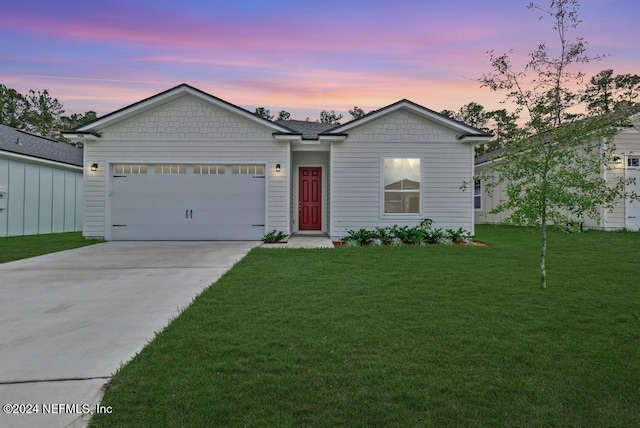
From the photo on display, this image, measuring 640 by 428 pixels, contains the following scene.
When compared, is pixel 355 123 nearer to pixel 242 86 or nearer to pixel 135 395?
pixel 242 86

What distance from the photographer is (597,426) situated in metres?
1.87

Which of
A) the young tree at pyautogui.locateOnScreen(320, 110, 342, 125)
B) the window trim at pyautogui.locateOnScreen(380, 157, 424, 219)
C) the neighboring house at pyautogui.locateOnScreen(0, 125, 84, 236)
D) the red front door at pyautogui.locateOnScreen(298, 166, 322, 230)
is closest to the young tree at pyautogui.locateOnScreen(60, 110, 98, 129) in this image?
the young tree at pyautogui.locateOnScreen(320, 110, 342, 125)

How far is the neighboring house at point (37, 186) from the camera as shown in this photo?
13055mm

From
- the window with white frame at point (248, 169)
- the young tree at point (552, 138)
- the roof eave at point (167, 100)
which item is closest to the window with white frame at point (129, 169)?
the roof eave at point (167, 100)

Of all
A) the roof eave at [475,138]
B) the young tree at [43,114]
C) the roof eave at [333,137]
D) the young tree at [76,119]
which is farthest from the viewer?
the young tree at [76,119]

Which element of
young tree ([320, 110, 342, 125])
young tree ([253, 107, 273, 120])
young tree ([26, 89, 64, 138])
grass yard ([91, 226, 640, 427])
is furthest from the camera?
young tree ([320, 110, 342, 125])

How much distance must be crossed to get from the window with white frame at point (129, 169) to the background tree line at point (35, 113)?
27.7 meters

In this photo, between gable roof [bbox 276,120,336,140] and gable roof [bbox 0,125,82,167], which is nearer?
gable roof [bbox 276,120,336,140]

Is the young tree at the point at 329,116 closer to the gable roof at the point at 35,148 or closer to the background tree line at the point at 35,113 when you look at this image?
the background tree line at the point at 35,113

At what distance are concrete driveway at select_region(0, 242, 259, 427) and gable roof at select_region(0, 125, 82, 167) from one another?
8.31 m

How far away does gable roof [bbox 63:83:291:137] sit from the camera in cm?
1064

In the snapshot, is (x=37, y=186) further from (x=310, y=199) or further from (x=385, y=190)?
(x=385, y=190)

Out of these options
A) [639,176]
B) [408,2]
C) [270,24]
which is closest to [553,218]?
[408,2]

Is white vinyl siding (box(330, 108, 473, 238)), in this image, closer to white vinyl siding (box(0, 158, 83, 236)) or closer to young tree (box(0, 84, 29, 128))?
white vinyl siding (box(0, 158, 83, 236))
